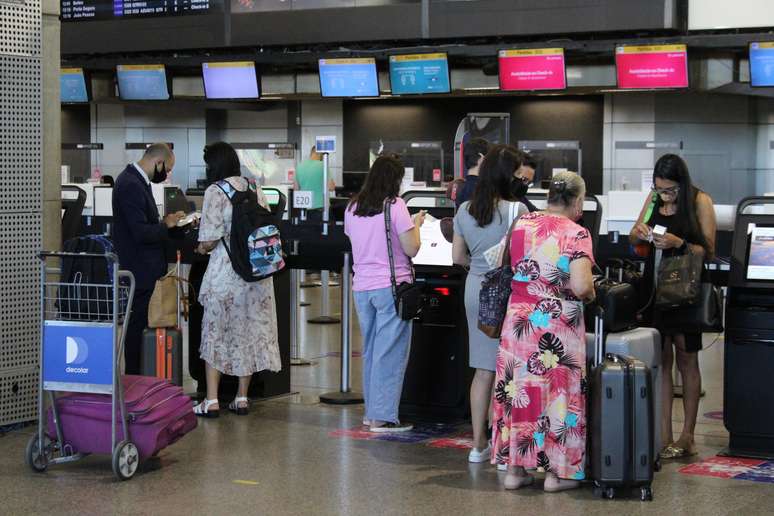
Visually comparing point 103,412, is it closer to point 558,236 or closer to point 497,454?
point 497,454

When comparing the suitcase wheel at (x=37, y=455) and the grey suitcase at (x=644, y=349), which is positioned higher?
the grey suitcase at (x=644, y=349)

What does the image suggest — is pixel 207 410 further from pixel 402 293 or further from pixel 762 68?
pixel 762 68

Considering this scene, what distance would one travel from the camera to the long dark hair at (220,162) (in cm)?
721

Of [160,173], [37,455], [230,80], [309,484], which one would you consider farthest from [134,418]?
[230,80]

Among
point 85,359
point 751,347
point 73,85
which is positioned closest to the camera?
point 85,359

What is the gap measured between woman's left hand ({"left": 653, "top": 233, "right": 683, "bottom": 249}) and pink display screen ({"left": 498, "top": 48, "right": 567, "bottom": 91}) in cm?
→ 752

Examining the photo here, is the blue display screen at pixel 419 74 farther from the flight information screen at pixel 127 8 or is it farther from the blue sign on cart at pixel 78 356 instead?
the blue sign on cart at pixel 78 356

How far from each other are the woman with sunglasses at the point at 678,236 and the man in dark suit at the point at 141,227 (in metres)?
2.74

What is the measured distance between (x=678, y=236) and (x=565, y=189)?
113 centimetres

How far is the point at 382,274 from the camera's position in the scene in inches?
268

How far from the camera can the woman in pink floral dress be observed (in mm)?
5387

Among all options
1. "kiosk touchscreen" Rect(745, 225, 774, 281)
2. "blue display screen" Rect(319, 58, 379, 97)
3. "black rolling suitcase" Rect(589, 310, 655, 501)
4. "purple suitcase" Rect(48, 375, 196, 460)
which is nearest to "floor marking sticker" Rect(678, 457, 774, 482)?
"black rolling suitcase" Rect(589, 310, 655, 501)

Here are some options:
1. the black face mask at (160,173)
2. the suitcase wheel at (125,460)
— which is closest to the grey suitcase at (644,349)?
the suitcase wheel at (125,460)

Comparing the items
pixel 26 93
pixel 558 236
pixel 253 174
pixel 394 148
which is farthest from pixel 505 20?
pixel 558 236
